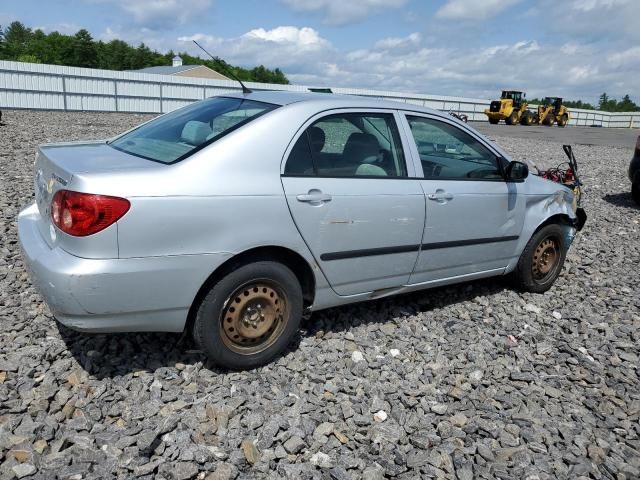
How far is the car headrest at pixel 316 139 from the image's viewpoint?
11.4ft

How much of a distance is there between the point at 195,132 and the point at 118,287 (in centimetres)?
114

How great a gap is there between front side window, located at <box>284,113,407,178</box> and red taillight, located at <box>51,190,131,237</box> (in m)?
1.03

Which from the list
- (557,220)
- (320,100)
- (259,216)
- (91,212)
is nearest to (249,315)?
(259,216)

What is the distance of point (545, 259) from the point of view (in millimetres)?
5125

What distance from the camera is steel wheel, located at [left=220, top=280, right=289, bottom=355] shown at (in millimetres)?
3250

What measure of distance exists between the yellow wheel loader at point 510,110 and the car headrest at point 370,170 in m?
36.3

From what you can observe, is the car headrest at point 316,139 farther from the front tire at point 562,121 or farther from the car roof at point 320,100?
the front tire at point 562,121

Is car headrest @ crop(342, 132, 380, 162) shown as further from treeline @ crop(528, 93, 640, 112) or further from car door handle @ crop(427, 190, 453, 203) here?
treeline @ crop(528, 93, 640, 112)

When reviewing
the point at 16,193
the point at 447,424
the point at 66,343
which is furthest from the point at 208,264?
the point at 16,193

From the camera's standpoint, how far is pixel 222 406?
3055 mm

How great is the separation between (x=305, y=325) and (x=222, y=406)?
1.18m

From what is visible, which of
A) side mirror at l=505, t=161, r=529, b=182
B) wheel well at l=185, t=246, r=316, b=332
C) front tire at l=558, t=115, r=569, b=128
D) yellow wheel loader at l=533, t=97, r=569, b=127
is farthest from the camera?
front tire at l=558, t=115, r=569, b=128

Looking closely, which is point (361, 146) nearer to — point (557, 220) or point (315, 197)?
point (315, 197)

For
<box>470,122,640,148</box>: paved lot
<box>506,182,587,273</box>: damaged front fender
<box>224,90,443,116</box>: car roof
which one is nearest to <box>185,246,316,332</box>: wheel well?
<box>224,90,443,116</box>: car roof
